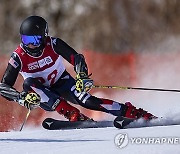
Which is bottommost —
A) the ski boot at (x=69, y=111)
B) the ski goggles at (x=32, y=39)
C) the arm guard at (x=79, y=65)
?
the ski boot at (x=69, y=111)

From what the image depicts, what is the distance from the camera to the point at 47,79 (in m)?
8.65

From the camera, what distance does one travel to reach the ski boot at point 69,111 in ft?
27.7

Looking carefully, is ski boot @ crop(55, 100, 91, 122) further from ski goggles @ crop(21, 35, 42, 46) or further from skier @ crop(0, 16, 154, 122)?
ski goggles @ crop(21, 35, 42, 46)

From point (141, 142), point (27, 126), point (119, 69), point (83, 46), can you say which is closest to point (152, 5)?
point (83, 46)

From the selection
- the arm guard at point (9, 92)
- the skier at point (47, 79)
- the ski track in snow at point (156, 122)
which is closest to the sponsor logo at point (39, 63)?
the skier at point (47, 79)

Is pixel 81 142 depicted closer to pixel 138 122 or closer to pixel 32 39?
pixel 138 122

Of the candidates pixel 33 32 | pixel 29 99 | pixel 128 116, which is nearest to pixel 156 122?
pixel 128 116

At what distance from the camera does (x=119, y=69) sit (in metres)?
12.6

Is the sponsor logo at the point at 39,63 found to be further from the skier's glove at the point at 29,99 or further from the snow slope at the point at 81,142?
the snow slope at the point at 81,142

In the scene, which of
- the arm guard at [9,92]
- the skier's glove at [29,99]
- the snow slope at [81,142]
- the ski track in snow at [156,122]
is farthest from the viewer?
the arm guard at [9,92]

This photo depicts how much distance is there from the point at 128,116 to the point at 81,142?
892 mm

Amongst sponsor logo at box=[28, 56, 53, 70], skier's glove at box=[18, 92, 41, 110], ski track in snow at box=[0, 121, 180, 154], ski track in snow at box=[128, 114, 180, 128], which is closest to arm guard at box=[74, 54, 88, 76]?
sponsor logo at box=[28, 56, 53, 70]

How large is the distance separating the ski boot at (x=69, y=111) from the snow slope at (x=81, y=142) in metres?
0.23

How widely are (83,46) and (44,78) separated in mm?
5845
